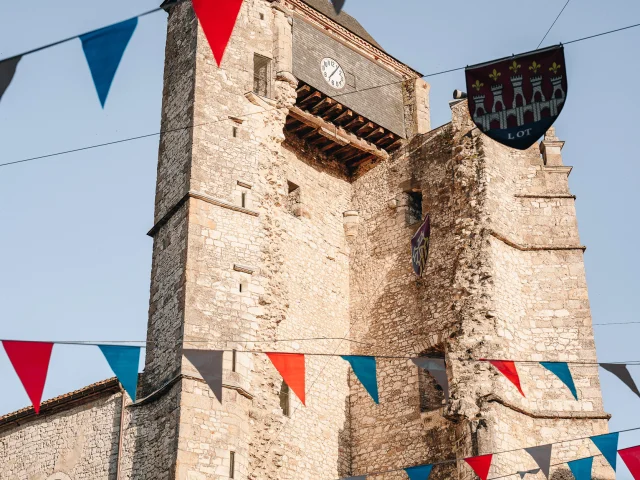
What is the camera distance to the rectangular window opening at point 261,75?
61.5 feet

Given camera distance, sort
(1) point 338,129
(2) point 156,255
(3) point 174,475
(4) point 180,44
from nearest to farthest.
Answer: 1. (3) point 174,475
2. (2) point 156,255
3. (4) point 180,44
4. (1) point 338,129

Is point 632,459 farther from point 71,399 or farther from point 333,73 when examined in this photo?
point 333,73

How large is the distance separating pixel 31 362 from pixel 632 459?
6700mm

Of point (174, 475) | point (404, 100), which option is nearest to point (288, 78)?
point (404, 100)

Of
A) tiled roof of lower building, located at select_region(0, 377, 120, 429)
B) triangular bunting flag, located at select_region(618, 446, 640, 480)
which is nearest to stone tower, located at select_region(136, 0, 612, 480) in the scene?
tiled roof of lower building, located at select_region(0, 377, 120, 429)

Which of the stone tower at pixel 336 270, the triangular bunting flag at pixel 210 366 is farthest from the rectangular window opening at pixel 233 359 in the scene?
the triangular bunting flag at pixel 210 366

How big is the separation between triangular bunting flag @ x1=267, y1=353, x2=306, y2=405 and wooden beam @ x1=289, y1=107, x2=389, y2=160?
6.86 m

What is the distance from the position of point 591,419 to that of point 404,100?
7.22 metres

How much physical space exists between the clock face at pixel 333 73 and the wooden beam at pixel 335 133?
69 centimetres

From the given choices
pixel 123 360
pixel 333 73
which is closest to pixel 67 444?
pixel 123 360

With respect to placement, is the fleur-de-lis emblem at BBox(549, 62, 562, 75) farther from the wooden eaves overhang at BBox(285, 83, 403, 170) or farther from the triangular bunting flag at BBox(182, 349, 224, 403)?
the wooden eaves overhang at BBox(285, 83, 403, 170)

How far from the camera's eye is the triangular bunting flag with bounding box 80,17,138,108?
1095 centimetres

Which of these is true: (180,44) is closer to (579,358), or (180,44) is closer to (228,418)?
(228,418)

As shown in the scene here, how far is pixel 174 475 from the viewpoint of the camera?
14672 mm
